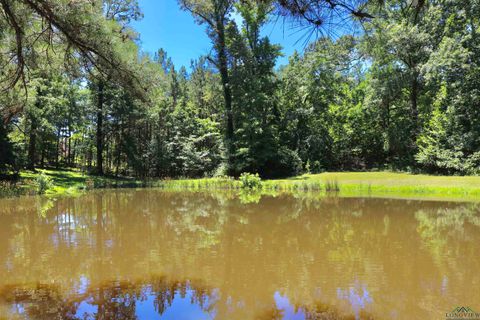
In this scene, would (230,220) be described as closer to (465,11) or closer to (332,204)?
(332,204)

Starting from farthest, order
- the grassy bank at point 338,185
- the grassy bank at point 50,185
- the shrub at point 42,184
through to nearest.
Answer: the shrub at point 42,184, the grassy bank at point 50,185, the grassy bank at point 338,185

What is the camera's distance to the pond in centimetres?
402

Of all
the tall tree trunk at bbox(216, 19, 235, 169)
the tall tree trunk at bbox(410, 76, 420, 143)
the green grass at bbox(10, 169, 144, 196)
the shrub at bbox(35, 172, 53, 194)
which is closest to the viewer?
the shrub at bbox(35, 172, 53, 194)

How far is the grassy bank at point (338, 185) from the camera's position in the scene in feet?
52.9

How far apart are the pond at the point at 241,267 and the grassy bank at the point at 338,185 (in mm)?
6258

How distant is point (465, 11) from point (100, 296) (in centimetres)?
2469

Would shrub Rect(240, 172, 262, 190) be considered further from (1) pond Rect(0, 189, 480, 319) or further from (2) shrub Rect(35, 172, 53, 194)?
(2) shrub Rect(35, 172, 53, 194)

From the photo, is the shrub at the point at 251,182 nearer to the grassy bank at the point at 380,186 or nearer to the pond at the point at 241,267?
the grassy bank at the point at 380,186

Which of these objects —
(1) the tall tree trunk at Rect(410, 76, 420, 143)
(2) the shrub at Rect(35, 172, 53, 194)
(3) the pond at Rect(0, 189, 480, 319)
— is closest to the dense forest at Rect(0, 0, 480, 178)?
(1) the tall tree trunk at Rect(410, 76, 420, 143)

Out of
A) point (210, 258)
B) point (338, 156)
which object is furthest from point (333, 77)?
point (210, 258)

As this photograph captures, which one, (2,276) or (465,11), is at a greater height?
(465,11)

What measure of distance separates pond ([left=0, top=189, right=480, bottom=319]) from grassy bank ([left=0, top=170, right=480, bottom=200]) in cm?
626

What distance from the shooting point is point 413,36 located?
2288 cm

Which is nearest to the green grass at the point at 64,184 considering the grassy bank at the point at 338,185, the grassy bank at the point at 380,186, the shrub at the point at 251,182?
the grassy bank at the point at 338,185
